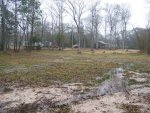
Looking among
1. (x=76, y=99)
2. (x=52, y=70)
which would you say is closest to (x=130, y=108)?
(x=76, y=99)

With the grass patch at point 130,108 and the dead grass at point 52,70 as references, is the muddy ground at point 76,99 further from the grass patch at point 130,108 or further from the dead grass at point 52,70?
the dead grass at point 52,70

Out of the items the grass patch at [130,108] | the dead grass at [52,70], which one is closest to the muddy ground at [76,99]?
the grass patch at [130,108]

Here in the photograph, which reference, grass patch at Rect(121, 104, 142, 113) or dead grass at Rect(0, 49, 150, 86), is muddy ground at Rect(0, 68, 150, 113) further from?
dead grass at Rect(0, 49, 150, 86)

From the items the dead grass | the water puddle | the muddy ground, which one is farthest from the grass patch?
the dead grass

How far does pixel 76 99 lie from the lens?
874cm

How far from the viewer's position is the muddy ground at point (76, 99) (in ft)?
24.6

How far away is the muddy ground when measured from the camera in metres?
7.49

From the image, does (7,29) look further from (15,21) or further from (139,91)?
(139,91)

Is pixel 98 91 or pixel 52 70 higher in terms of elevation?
pixel 52 70

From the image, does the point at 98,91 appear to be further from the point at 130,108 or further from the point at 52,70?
the point at 52,70

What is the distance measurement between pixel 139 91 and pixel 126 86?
1117 millimetres

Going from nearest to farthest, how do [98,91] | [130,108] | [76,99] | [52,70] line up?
1. [130,108]
2. [76,99]
3. [98,91]
4. [52,70]

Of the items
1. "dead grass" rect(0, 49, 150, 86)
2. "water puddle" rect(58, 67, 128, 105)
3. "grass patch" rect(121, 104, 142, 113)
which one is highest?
"dead grass" rect(0, 49, 150, 86)

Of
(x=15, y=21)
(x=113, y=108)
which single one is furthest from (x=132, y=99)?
(x=15, y=21)
